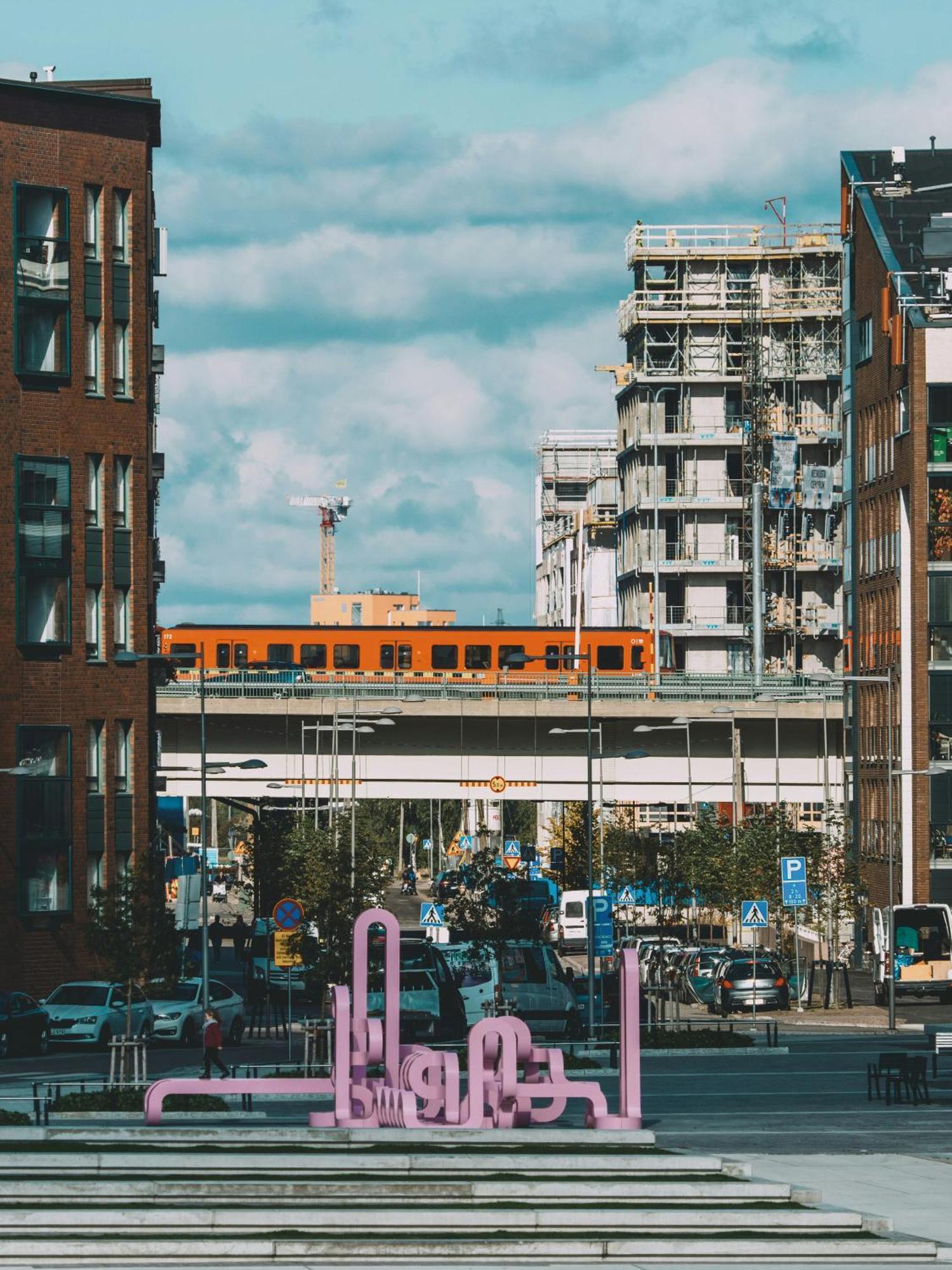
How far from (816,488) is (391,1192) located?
4022 inches

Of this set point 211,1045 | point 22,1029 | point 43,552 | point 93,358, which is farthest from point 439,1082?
point 93,358

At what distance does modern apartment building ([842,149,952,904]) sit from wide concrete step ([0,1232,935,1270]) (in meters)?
51.7

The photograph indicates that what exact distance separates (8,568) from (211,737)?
2194 centimetres

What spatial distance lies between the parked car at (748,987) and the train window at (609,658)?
113 ft

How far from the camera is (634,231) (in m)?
128

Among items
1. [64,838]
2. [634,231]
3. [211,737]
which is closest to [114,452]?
[64,838]

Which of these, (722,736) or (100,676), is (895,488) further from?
(100,676)

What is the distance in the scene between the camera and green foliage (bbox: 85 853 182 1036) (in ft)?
153

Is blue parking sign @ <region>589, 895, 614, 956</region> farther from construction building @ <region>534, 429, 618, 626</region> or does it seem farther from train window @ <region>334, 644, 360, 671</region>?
construction building @ <region>534, 429, 618, 626</region>

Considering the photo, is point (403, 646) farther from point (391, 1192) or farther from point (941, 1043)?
point (391, 1192)

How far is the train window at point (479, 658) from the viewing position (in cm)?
9338

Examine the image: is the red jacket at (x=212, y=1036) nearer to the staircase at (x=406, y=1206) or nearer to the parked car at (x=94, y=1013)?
the parked car at (x=94, y=1013)

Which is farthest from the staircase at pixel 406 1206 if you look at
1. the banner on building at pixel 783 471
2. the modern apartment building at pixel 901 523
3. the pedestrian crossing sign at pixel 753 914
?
the banner on building at pixel 783 471

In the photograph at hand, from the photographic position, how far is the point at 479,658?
93.5 metres
